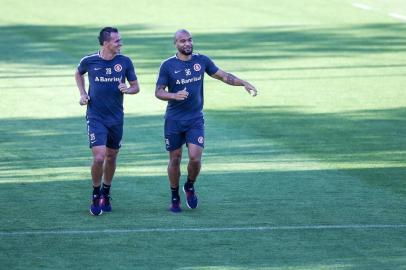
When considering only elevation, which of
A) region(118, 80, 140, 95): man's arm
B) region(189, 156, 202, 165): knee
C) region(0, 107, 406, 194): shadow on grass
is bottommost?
region(0, 107, 406, 194): shadow on grass

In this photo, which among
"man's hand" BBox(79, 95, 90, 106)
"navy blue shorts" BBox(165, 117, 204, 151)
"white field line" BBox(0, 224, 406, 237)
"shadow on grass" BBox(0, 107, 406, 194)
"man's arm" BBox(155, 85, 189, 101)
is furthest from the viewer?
"shadow on grass" BBox(0, 107, 406, 194)

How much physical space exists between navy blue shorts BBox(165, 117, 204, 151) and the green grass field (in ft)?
2.61

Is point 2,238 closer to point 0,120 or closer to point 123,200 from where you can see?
point 123,200

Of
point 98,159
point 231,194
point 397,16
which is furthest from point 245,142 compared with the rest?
point 397,16

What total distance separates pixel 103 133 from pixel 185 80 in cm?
109

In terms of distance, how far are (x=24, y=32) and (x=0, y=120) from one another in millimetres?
10691

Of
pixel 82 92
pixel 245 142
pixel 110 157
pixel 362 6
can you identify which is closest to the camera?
pixel 82 92

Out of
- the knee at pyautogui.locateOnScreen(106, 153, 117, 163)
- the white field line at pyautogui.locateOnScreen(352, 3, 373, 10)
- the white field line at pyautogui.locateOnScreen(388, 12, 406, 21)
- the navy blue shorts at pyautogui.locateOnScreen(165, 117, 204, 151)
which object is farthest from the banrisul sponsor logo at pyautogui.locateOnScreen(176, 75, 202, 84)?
the white field line at pyautogui.locateOnScreen(352, 3, 373, 10)

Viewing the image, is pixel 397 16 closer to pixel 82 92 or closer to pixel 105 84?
pixel 105 84

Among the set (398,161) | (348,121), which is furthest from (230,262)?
(348,121)

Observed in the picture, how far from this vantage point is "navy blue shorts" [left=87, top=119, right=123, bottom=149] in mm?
12742

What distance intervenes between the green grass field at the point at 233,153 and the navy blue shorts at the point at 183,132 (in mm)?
796

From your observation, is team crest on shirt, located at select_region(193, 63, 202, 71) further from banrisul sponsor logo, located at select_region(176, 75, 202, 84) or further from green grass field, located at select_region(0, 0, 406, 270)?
green grass field, located at select_region(0, 0, 406, 270)

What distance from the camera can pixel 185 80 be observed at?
1280 cm
